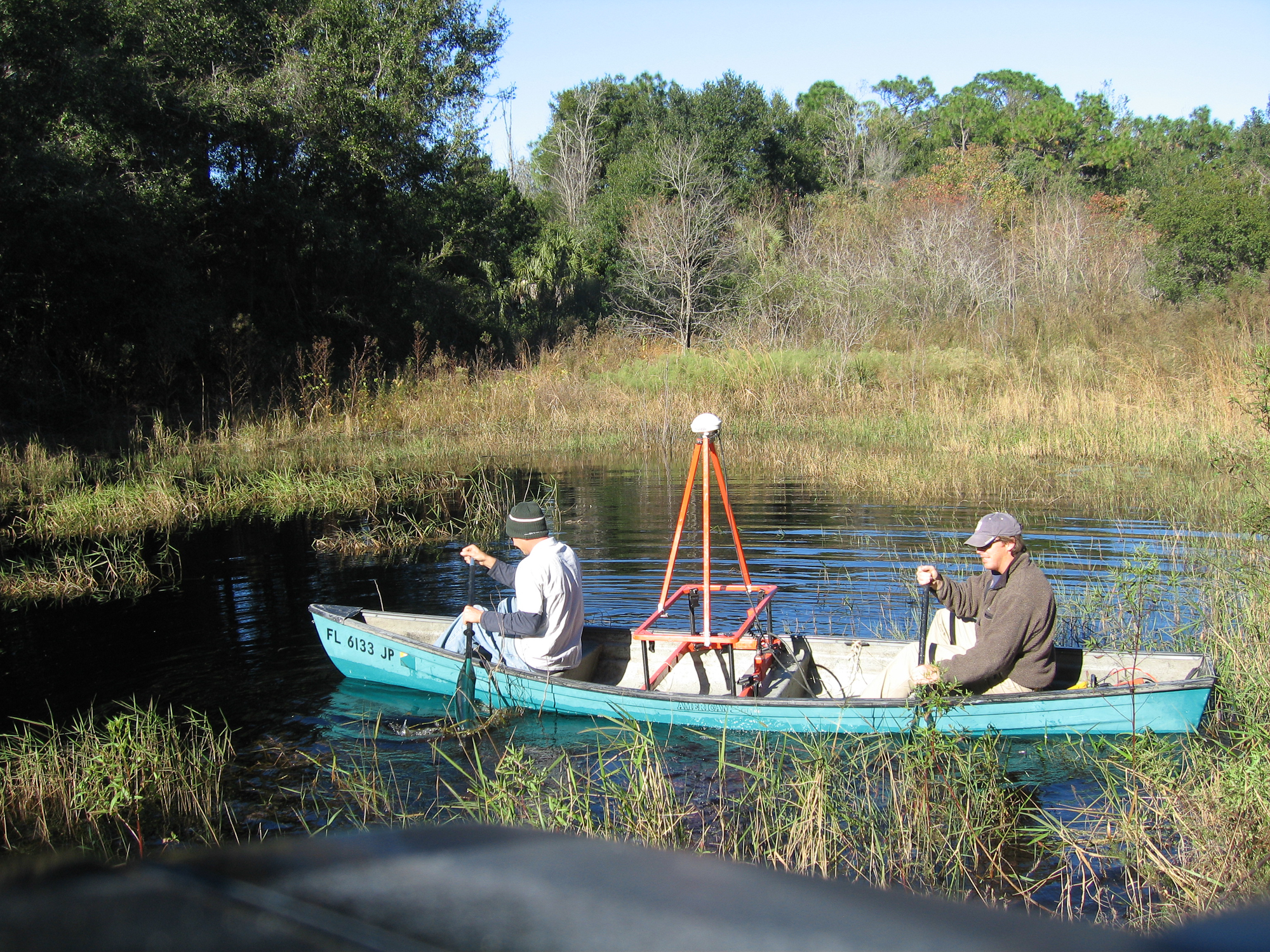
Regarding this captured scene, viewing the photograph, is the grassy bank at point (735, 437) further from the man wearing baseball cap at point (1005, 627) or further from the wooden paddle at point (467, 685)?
the man wearing baseball cap at point (1005, 627)

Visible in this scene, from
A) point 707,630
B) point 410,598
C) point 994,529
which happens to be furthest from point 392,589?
point 994,529

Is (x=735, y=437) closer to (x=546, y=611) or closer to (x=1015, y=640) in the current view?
(x=546, y=611)

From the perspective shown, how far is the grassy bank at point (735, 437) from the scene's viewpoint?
12867mm

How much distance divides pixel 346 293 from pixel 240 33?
6.44 meters

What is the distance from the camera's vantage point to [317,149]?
23766 mm

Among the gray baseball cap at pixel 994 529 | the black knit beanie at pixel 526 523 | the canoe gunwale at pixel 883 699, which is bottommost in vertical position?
the canoe gunwale at pixel 883 699

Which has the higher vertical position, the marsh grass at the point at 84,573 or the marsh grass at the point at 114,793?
the marsh grass at the point at 84,573

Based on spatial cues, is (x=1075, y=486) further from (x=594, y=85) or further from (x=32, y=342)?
(x=594, y=85)

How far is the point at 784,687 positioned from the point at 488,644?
230 cm

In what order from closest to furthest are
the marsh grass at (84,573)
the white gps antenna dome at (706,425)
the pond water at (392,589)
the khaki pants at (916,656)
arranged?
the white gps antenna dome at (706,425)
the khaki pants at (916,656)
the pond water at (392,589)
the marsh grass at (84,573)

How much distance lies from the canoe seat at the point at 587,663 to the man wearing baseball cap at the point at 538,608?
81 millimetres

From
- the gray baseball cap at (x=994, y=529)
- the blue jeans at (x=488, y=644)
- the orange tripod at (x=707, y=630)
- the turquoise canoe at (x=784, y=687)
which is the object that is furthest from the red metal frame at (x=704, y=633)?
the gray baseball cap at (x=994, y=529)

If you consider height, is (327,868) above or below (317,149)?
below

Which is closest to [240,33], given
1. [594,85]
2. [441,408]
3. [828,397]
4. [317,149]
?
[317,149]
